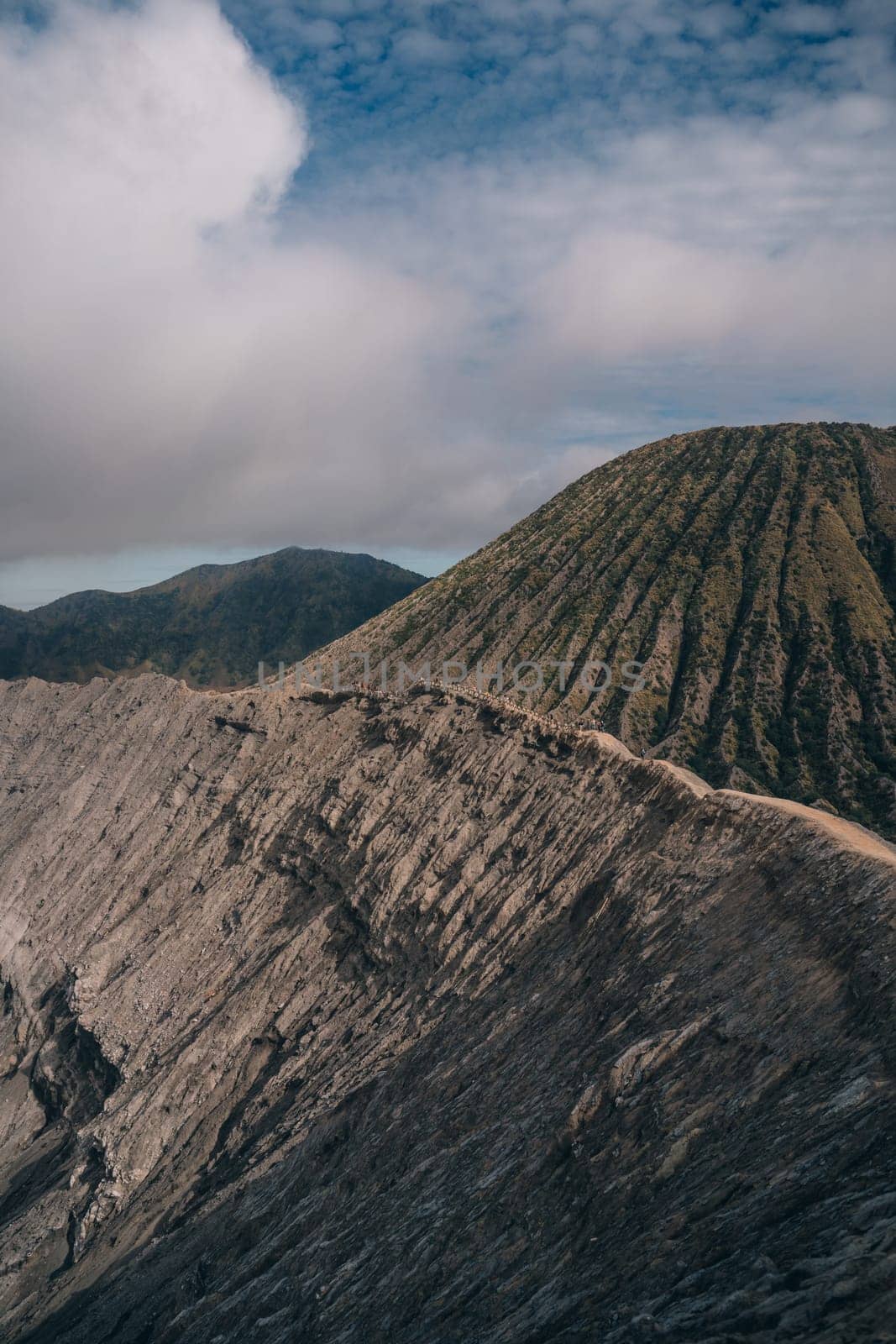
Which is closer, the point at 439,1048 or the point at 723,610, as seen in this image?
the point at 439,1048

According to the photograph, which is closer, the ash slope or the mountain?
the ash slope

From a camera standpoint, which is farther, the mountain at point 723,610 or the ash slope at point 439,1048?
the mountain at point 723,610

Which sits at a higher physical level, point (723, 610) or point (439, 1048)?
point (723, 610)

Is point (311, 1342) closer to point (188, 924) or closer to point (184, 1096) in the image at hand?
point (184, 1096)

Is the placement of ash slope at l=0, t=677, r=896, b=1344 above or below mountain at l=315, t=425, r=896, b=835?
below

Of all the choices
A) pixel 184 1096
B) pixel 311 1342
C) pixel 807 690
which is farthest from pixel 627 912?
pixel 807 690

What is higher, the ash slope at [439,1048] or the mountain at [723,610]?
the mountain at [723,610]
